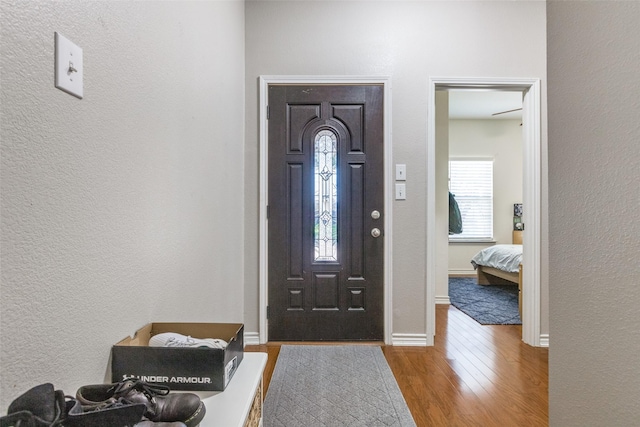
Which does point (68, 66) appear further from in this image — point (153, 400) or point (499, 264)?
point (499, 264)

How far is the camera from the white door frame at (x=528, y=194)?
2416 mm

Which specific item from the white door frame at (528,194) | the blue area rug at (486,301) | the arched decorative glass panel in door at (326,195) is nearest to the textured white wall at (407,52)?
the white door frame at (528,194)

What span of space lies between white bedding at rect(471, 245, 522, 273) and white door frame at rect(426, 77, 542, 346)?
1.58 m

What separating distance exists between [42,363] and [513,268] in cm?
450

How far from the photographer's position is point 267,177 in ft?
8.09

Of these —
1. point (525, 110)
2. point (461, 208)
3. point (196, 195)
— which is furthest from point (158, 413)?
point (461, 208)

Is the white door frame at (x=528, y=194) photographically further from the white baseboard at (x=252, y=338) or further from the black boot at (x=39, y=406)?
the black boot at (x=39, y=406)

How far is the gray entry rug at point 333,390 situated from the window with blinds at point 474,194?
4.26m

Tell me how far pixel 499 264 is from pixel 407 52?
3176 mm

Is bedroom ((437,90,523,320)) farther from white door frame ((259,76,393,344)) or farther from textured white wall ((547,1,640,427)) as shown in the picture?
textured white wall ((547,1,640,427))

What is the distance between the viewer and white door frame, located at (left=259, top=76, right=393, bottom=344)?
2.42 metres

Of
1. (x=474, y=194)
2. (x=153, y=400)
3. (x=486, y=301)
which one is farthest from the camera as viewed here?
(x=474, y=194)

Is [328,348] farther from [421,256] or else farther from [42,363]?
[42,363]

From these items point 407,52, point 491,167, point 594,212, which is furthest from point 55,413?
point 491,167
